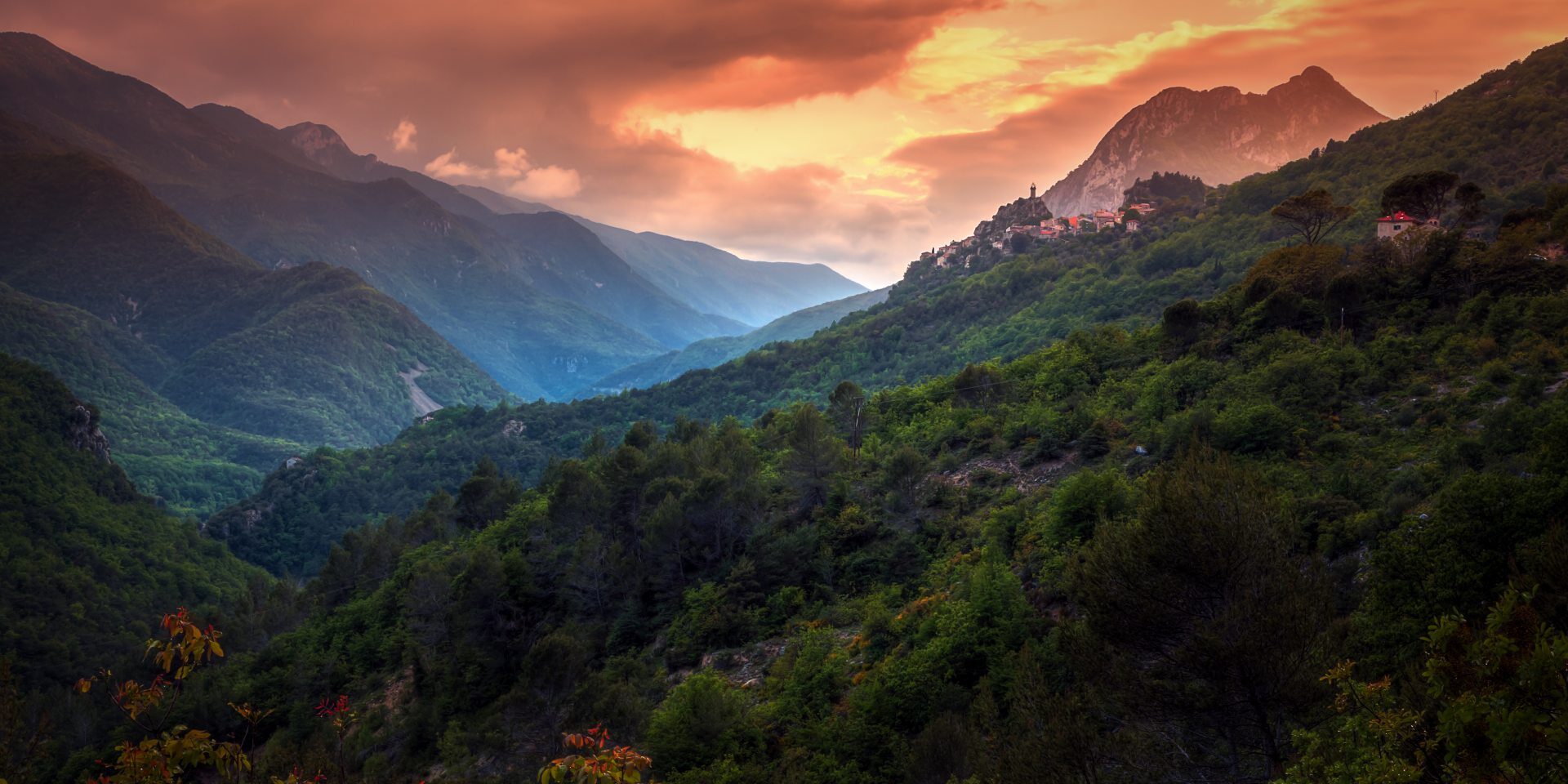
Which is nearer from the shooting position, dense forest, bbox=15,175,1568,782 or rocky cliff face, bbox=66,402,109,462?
dense forest, bbox=15,175,1568,782

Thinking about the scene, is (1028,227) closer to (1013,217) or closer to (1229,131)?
(1013,217)

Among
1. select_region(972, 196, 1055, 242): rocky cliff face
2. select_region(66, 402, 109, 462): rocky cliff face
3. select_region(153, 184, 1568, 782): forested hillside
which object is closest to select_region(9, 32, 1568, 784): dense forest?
select_region(153, 184, 1568, 782): forested hillside

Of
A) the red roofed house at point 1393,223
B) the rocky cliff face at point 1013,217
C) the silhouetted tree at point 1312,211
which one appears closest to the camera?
the silhouetted tree at point 1312,211

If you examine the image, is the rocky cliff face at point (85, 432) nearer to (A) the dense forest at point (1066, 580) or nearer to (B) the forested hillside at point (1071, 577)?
(A) the dense forest at point (1066, 580)

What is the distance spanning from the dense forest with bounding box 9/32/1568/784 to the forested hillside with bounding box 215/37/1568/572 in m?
1.36

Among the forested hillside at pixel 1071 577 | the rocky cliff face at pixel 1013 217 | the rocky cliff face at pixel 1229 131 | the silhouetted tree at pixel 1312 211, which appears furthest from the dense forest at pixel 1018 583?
the rocky cliff face at pixel 1229 131

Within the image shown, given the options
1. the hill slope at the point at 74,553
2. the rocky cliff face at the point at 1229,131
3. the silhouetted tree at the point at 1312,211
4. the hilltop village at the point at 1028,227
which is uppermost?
the rocky cliff face at the point at 1229,131

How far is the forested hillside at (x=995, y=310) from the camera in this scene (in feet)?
218

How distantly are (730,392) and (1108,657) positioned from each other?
103m

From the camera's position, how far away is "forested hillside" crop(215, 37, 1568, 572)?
66.6 m

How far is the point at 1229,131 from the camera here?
618ft

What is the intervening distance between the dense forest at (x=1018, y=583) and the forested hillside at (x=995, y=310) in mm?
1364

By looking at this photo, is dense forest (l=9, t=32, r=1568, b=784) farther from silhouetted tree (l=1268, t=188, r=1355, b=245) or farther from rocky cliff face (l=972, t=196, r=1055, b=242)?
rocky cliff face (l=972, t=196, r=1055, b=242)

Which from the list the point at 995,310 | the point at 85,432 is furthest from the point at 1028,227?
the point at 85,432
